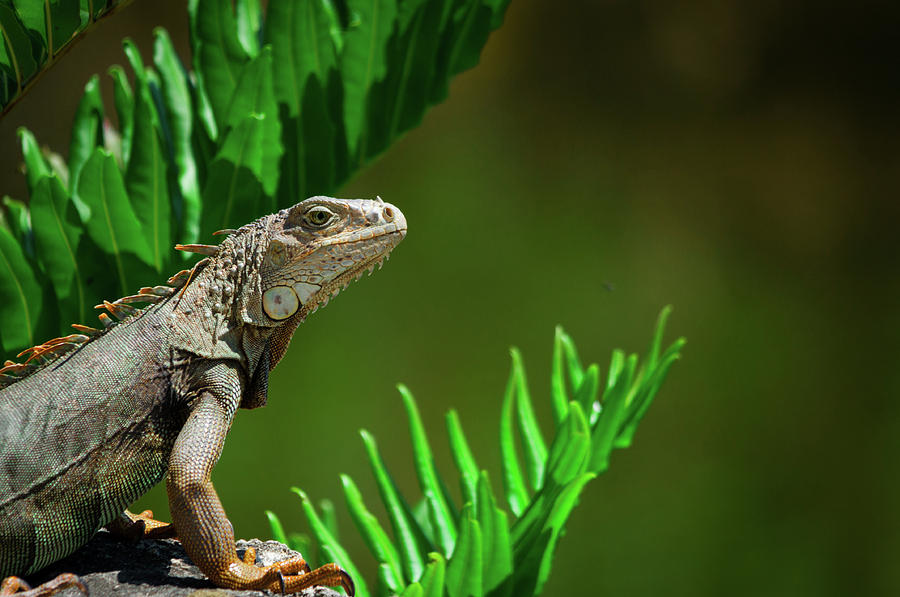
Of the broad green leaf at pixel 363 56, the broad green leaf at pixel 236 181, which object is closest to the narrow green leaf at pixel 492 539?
the broad green leaf at pixel 236 181

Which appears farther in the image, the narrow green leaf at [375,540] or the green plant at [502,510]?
the narrow green leaf at [375,540]

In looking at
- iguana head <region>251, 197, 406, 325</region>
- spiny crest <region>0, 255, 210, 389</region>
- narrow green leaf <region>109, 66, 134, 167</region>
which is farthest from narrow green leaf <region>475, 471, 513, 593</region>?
narrow green leaf <region>109, 66, 134, 167</region>

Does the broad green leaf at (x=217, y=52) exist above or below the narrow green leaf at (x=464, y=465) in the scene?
above

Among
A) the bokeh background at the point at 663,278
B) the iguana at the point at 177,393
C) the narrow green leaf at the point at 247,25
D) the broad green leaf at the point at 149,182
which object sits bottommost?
the bokeh background at the point at 663,278

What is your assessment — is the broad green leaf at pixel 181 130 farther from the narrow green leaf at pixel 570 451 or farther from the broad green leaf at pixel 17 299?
the narrow green leaf at pixel 570 451

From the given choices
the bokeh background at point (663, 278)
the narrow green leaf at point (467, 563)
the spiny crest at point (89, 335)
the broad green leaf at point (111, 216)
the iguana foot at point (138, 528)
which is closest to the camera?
the spiny crest at point (89, 335)

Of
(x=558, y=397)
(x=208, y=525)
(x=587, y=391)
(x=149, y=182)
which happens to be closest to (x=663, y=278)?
(x=558, y=397)
